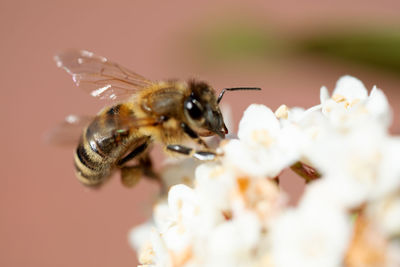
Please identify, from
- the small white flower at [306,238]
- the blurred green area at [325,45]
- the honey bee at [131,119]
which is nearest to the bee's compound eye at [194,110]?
the honey bee at [131,119]

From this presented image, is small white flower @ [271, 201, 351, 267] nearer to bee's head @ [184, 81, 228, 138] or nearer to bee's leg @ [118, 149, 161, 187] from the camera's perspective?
bee's head @ [184, 81, 228, 138]

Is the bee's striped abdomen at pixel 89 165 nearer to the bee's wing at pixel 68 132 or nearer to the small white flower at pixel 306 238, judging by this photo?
the bee's wing at pixel 68 132

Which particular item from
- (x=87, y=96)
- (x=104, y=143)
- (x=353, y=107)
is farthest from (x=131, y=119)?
(x=87, y=96)

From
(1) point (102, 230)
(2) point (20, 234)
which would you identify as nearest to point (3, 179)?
(2) point (20, 234)

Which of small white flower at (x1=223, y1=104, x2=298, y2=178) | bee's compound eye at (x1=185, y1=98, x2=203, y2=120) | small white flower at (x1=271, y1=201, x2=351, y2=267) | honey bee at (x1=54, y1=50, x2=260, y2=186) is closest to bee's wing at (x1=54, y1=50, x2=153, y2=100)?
honey bee at (x1=54, y1=50, x2=260, y2=186)

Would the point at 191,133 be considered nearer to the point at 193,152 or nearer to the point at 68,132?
the point at 193,152
